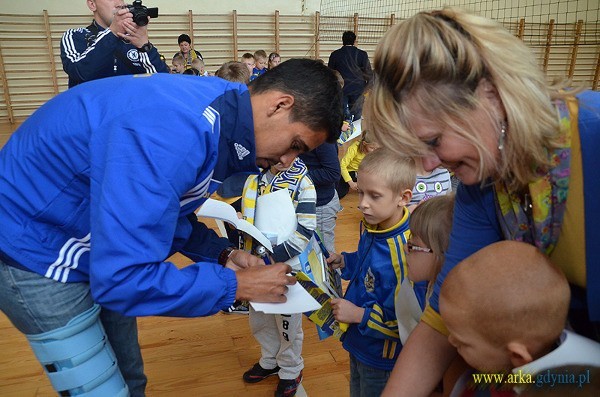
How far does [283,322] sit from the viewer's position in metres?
2.31

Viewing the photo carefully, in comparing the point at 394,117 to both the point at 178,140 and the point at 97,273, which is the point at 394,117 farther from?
the point at 97,273

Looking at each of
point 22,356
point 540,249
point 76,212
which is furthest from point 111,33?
point 540,249

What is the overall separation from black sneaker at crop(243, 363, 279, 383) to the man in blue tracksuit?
1.23 metres

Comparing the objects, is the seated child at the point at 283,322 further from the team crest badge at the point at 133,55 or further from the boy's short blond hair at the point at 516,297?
the boy's short blond hair at the point at 516,297

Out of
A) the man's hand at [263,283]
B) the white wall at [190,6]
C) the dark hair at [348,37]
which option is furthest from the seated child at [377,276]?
the white wall at [190,6]

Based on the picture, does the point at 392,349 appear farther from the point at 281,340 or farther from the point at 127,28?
the point at 127,28

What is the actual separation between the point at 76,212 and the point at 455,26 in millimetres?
1047

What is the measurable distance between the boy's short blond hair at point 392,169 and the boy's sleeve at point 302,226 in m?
0.41

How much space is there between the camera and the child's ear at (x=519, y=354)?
0.84 meters

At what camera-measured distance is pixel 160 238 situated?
44.4 inches


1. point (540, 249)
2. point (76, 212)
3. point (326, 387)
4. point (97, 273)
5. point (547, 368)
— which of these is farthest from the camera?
point (326, 387)

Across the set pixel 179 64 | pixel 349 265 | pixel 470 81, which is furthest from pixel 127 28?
pixel 179 64

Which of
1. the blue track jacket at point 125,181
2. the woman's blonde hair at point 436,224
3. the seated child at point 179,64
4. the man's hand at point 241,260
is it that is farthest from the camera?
the seated child at point 179,64

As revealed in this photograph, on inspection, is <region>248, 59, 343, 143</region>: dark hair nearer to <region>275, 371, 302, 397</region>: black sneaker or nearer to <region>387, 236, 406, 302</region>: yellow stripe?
<region>387, 236, 406, 302</region>: yellow stripe
